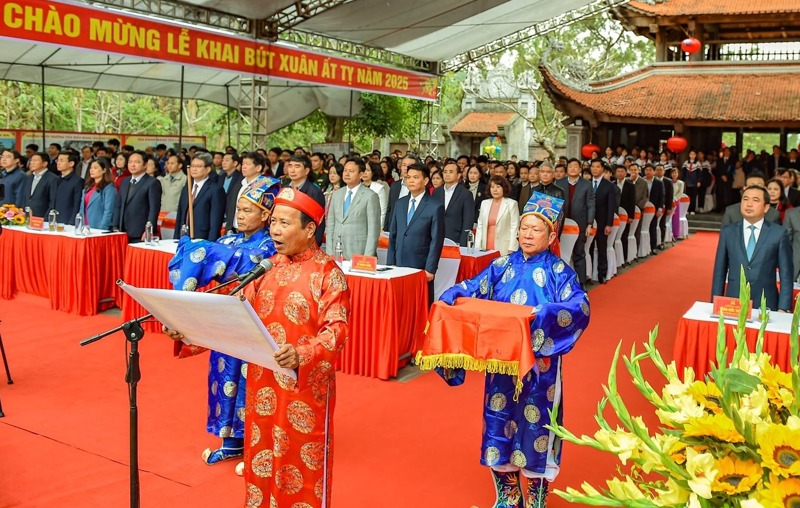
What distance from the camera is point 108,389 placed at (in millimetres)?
4488

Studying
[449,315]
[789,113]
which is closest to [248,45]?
[449,315]

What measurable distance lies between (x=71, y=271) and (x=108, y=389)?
6.94ft

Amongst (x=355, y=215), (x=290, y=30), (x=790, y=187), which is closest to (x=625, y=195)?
(x=790, y=187)

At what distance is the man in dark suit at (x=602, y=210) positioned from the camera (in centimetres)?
854

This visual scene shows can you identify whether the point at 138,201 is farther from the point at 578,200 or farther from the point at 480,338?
the point at 480,338

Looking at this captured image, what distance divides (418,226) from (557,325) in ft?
9.17

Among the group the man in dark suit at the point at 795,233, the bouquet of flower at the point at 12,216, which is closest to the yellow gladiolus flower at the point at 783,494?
the man in dark suit at the point at 795,233

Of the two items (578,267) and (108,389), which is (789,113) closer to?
(578,267)

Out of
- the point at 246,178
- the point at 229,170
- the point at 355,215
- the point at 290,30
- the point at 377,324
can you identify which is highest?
the point at 290,30

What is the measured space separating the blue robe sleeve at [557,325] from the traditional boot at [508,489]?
0.60 metres

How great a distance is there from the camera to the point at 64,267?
632 centimetres

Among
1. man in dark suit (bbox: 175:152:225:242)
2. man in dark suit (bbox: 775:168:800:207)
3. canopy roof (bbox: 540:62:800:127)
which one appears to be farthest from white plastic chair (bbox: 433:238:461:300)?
canopy roof (bbox: 540:62:800:127)

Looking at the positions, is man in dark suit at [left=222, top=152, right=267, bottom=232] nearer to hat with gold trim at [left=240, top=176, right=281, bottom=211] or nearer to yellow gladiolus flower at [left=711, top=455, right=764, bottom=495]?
hat with gold trim at [left=240, top=176, right=281, bottom=211]

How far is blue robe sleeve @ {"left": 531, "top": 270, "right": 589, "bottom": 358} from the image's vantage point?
2639 millimetres
